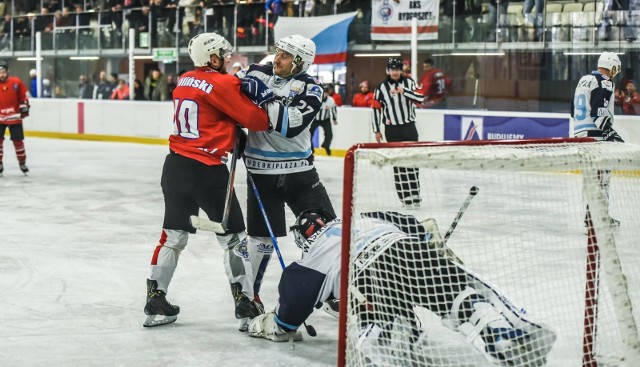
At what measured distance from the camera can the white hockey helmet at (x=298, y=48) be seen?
13.8ft

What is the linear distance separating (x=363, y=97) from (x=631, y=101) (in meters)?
4.24

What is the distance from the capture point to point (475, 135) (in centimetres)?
1246

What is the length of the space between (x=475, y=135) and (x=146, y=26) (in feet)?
25.1

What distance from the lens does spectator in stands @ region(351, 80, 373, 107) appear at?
14438 mm

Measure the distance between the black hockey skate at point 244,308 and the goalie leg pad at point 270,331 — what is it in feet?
0.37

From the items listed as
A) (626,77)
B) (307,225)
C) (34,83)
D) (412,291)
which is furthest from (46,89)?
(412,291)

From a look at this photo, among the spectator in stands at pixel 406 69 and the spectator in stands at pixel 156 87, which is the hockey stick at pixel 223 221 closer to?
the spectator in stands at pixel 406 69

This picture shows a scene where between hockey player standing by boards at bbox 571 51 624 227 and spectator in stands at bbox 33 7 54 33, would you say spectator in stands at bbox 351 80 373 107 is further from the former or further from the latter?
spectator in stands at bbox 33 7 54 33

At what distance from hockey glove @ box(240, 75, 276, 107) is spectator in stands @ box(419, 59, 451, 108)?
927cm

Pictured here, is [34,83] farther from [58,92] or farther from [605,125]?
[605,125]

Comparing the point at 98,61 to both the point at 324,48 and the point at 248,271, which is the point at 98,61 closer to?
the point at 324,48

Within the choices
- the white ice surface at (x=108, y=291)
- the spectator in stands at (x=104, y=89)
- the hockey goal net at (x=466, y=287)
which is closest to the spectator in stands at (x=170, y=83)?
the spectator in stands at (x=104, y=89)

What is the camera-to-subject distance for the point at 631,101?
11570mm

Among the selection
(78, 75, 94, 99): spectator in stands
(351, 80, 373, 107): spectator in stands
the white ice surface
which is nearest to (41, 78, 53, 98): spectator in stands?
(78, 75, 94, 99): spectator in stands
